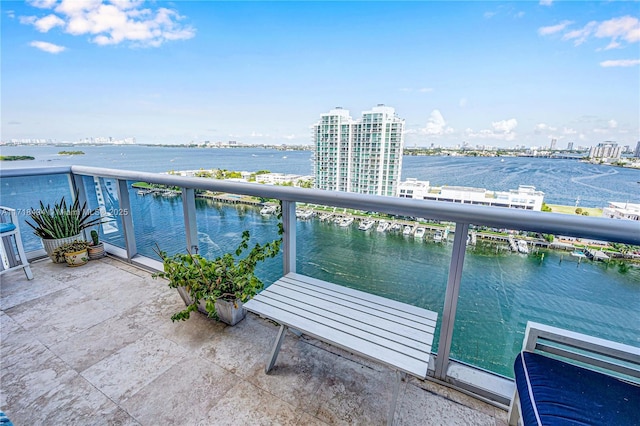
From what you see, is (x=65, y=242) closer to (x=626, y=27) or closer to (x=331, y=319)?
(x=331, y=319)

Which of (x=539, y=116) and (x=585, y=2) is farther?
(x=539, y=116)

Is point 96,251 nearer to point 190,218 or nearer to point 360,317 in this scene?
point 190,218

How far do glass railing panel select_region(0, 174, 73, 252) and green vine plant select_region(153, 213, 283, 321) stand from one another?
2460 millimetres

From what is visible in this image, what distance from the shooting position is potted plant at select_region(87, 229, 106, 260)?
3.48m

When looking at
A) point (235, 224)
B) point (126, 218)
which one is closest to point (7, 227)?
point (126, 218)

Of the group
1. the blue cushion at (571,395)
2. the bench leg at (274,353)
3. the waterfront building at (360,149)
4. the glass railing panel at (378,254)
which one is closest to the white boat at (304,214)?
the glass railing panel at (378,254)

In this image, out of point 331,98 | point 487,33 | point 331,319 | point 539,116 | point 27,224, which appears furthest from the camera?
point 331,98

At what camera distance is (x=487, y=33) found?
679 inches

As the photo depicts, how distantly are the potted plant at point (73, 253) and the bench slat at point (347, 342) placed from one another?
3038 millimetres

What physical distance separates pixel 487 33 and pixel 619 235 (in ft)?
72.6

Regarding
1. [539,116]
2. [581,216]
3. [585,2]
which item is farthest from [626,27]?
[581,216]

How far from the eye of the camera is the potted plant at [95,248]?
3.48m

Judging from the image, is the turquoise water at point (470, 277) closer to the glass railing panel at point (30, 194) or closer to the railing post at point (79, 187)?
the railing post at point (79, 187)

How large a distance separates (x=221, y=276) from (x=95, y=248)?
2533 mm
